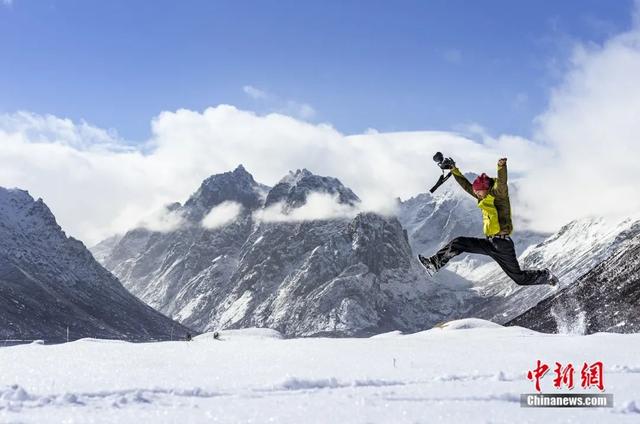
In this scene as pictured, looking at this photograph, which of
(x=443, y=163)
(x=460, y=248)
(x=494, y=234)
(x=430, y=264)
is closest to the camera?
(x=443, y=163)

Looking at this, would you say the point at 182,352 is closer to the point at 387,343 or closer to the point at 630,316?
the point at 387,343

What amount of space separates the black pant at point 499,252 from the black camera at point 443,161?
2.04 m

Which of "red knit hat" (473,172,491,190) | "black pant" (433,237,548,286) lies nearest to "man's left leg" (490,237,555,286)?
"black pant" (433,237,548,286)

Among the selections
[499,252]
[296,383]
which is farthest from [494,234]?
[296,383]

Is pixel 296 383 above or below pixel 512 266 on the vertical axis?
below

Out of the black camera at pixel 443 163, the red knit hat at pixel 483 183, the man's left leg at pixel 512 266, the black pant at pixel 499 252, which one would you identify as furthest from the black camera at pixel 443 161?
the man's left leg at pixel 512 266

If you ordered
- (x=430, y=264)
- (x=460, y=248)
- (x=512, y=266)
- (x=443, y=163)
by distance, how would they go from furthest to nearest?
(x=430, y=264) < (x=460, y=248) < (x=512, y=266) < (x=443, y=163)

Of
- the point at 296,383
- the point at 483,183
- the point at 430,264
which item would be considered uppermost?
the point at 483,183

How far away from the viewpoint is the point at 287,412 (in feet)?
30.5

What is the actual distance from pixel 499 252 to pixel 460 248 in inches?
43.6

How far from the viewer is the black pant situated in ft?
54.5

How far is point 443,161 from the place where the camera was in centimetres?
1560

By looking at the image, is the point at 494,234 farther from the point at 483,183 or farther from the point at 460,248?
the point at 483,183

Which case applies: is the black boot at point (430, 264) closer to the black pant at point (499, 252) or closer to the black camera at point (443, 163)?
the black pant at point (499, 252)
